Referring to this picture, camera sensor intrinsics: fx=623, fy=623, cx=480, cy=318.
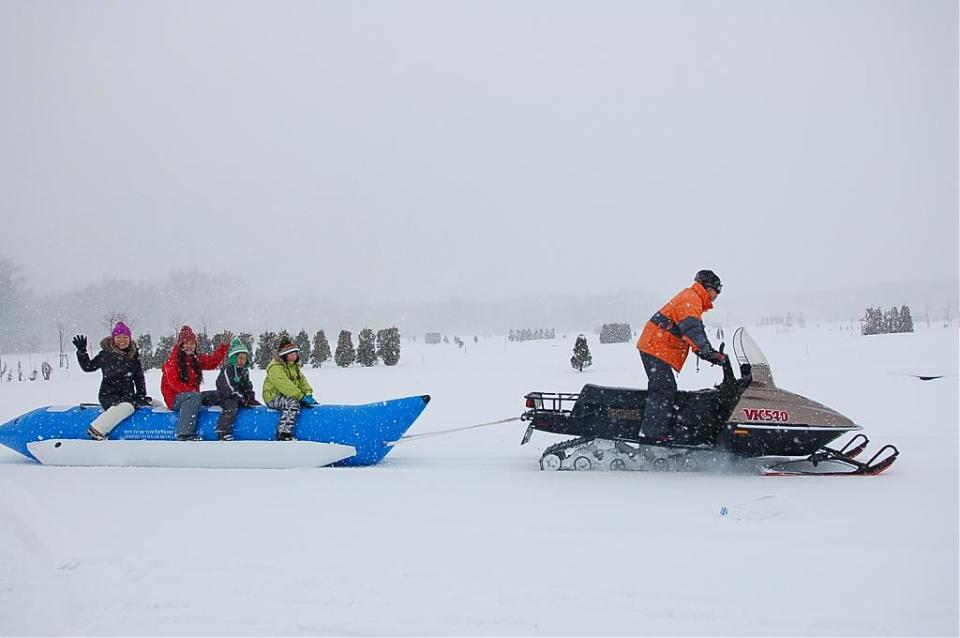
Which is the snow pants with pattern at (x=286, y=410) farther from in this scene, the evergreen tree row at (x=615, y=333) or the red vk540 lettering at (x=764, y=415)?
the evergreen tree row at (x=615, y=333)

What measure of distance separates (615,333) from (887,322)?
1181 cm

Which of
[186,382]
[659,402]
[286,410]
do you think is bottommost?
[286,410]

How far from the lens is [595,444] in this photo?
20.5 ft

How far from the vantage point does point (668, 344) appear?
6000 millimetres

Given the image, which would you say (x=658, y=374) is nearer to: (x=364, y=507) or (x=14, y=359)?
(x=364, y=507)

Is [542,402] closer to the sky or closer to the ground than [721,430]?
closer to the sky

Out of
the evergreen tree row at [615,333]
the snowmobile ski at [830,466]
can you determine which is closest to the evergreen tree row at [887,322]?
the evergreen tree row at [615,333]

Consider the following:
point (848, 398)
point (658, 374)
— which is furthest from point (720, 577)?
point (848, 398)

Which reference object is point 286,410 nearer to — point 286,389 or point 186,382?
point 286,389

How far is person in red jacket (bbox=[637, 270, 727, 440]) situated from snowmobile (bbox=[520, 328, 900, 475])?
0.12 m

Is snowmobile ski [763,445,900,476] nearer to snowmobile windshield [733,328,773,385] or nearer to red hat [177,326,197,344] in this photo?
snowmobile windshield [733,328,773,385]

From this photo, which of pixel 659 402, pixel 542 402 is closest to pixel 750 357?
pixel 659 402

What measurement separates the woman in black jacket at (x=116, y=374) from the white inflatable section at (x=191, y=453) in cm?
23

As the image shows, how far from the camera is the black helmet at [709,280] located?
606cm
